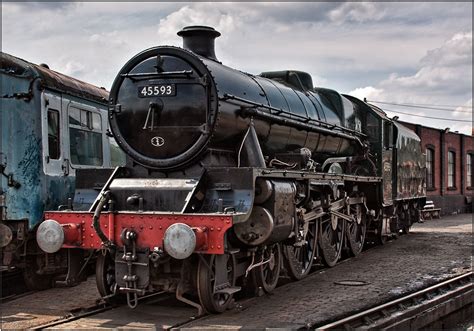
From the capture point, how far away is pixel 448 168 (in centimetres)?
3142

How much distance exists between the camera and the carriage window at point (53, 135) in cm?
845

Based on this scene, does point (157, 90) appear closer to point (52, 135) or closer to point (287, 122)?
point (52, 135)

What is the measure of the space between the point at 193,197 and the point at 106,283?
1.64m

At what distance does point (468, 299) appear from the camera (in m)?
8.43

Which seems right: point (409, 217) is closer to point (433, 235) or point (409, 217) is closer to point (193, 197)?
point (433, 235)

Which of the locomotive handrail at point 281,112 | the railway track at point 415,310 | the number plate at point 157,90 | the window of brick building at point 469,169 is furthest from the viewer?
the window of brick building at point 469,169

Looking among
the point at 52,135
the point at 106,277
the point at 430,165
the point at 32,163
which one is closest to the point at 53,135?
the point at 52,135

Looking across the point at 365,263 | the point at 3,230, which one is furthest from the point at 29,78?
the point at 365,263

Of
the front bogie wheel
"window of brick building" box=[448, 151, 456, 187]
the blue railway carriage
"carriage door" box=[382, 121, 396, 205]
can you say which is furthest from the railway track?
"window of brick building" box=[448, 151, 456, 187]

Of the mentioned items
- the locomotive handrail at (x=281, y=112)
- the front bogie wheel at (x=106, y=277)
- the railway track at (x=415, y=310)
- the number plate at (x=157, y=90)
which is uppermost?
the number plate at (x=157, y=90)

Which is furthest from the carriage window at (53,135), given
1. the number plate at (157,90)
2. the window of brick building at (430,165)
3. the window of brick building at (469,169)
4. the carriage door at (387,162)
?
the window of brick building at (469,169)

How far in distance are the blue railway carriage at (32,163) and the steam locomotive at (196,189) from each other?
781mm

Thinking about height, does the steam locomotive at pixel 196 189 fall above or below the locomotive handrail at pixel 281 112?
below

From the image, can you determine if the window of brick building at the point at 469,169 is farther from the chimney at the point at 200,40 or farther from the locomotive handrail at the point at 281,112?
the chimney at the point at 200,40
